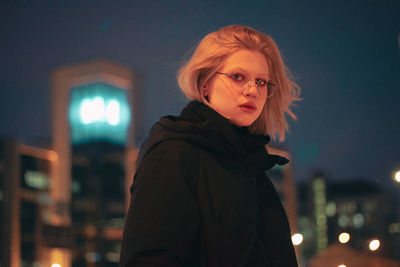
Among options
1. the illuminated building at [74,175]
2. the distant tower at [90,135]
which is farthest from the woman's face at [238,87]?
the distant tower at [90,135]

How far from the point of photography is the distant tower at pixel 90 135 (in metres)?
11.4

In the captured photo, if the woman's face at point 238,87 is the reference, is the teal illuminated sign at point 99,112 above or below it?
above

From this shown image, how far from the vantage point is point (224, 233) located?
0.74 metres

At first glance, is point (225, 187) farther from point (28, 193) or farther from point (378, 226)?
point (28, 193)

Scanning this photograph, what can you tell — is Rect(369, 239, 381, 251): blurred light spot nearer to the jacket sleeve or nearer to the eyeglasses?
the eyeglasses

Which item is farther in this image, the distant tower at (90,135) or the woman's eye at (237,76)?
the distant tower at (90,135)

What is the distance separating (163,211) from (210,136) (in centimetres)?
17

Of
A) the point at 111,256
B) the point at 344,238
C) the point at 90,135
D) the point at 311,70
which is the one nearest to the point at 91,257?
the point at 111,256

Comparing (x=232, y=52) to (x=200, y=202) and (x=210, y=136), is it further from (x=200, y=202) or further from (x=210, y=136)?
(x=200, y=202)

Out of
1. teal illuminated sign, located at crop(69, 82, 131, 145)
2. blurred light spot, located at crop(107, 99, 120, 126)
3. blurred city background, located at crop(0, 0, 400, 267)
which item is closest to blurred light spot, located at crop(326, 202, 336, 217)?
blurred city background, located at crop(0, 0, 400, 267)

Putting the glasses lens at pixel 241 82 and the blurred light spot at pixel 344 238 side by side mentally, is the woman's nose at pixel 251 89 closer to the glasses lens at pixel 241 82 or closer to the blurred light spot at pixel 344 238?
the glasses lens at pixel 241 82

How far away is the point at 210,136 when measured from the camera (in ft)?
2.64

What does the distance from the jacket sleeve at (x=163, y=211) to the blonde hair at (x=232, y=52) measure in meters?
0.21

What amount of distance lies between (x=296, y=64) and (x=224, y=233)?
3359 millimetres
